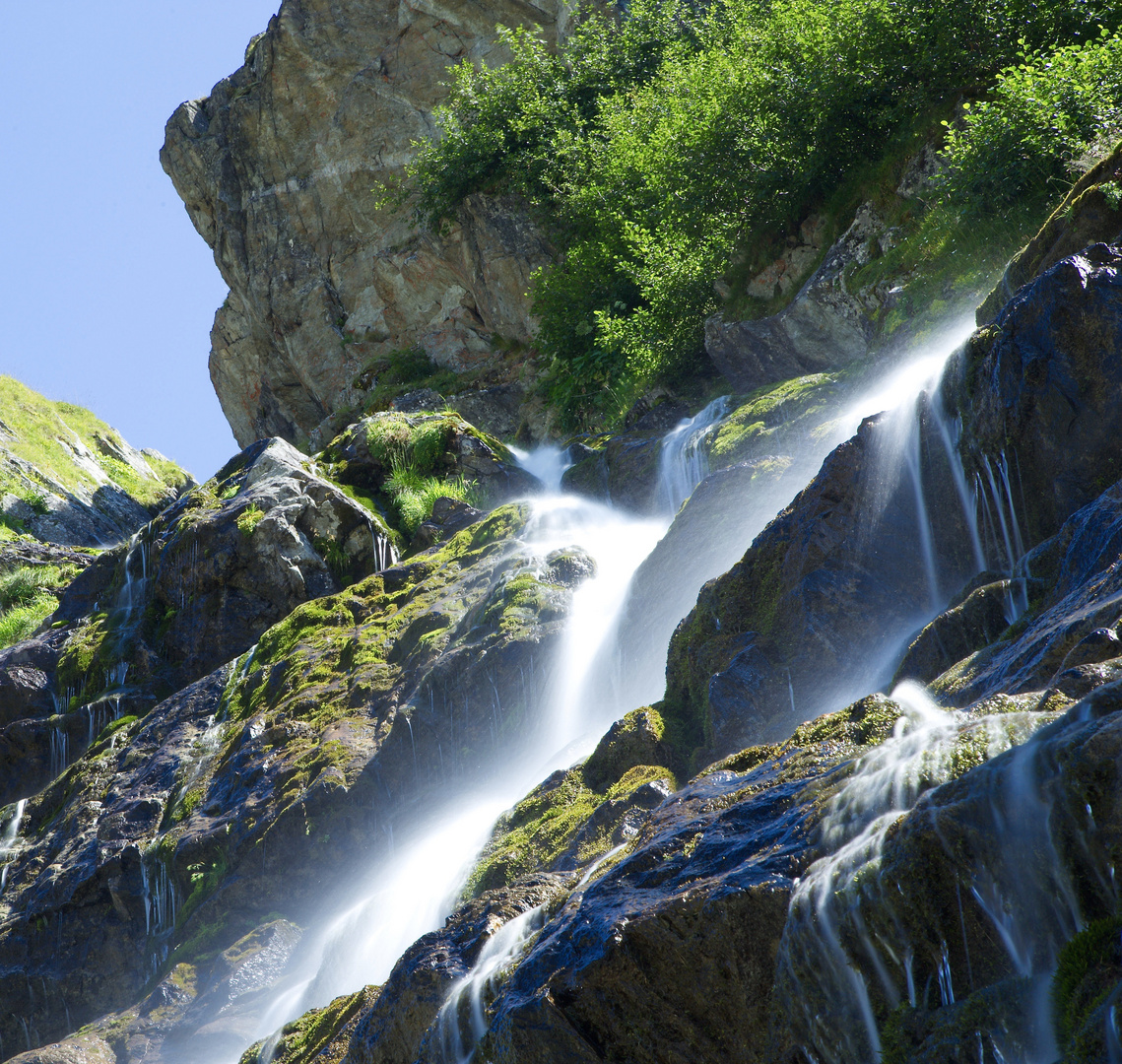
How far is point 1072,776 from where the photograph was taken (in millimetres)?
3107

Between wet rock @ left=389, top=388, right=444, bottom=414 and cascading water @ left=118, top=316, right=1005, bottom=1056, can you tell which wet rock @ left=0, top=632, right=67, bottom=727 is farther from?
wet rock @ left=389, top=388, right=444, bottom=414

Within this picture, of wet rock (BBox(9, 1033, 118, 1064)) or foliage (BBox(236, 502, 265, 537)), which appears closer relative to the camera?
wet rock (BBox(9, 1033, 118, 1064))

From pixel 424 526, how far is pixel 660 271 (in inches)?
245

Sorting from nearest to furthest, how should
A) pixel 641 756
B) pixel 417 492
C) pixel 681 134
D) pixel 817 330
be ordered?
pixel 641 756 < pixel 817 330 < pixel 417 492 < pixel 681 134

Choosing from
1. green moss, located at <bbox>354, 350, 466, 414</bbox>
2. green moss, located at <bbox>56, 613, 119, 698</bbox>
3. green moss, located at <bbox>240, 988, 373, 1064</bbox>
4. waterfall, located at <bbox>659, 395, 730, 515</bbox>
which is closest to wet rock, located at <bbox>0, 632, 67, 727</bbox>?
green moss, located at <bbox>56, 613, 119, 698</bbox>

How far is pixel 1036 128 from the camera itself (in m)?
10.4

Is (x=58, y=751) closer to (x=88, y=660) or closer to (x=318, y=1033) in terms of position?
(x=88, y=660)

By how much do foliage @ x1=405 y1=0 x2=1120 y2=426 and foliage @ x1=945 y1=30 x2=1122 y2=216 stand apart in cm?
15

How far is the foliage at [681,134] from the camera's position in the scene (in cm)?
1385

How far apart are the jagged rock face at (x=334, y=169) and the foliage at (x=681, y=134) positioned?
4.18 meters

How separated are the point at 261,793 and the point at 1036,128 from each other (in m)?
10.9

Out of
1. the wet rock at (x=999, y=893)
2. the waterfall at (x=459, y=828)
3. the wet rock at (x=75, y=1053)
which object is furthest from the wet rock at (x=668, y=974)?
the wet rock at (x=75, y=1053)

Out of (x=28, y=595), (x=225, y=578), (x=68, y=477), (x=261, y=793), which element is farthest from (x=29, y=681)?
(x=68, y=477)

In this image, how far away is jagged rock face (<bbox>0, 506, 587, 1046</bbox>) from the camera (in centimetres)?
970
